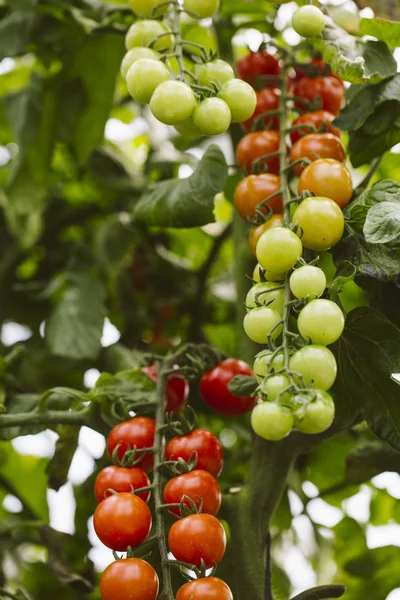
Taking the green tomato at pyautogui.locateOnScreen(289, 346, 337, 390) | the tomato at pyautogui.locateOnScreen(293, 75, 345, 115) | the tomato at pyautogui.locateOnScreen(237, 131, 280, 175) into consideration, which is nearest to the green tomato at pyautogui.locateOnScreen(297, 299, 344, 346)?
the green tomato at pyautogui.locateOnScreen(289, 346, 337, 390)

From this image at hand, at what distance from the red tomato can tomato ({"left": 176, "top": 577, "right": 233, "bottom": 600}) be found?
0.23 feet

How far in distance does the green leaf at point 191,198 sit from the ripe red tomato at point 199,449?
0.71 ft

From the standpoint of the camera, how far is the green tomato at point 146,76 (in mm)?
589

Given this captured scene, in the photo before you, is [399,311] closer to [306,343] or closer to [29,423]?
[306,343]

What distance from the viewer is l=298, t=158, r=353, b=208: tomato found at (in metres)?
0.60

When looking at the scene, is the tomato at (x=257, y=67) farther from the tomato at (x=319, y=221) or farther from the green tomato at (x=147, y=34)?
the tomato at (x=319, y=221)

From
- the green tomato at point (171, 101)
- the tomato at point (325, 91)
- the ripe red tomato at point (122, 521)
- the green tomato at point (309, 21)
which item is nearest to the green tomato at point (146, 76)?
the green tomato at point (171, 101)

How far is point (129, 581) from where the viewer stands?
0.53m

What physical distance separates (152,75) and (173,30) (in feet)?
0.29

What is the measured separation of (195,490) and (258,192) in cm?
28

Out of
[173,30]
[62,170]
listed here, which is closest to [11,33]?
[173,30]

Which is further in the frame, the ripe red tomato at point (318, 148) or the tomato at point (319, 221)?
the ripe red tomato at point (318, 148)

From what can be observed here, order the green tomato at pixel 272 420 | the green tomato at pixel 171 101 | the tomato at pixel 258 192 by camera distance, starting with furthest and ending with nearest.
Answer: the tomato at pixel 258 192 < the green tomato at pixel 171 101 < the green tomato at pixel 272 420

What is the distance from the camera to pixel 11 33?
0.92 metres
